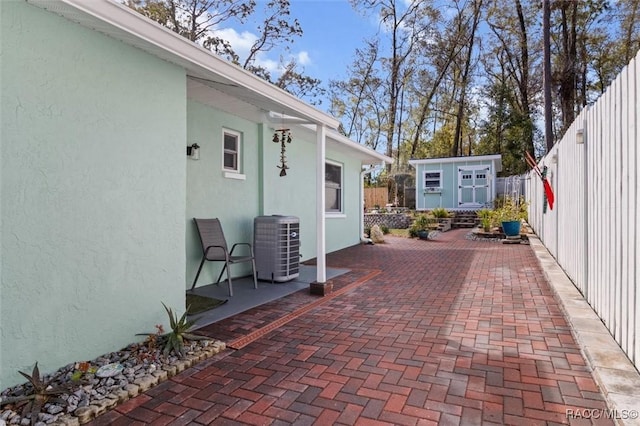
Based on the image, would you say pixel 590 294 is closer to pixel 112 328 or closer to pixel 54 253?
pixel 112 328

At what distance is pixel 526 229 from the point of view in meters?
10.6

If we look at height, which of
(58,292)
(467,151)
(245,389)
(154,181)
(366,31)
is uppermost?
(366,31)

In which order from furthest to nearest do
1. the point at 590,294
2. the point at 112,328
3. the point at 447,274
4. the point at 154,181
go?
1. the point at 447,274
2. the point at 590,294
3. the point at 154,181
4. the point at 112,328

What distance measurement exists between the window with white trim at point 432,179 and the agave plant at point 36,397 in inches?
664

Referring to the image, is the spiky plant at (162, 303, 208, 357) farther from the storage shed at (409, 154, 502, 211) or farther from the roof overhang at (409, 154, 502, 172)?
the roof overhang at (409, 154, 502, 172)

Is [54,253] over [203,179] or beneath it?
beneath

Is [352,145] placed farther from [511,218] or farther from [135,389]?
[135,389]

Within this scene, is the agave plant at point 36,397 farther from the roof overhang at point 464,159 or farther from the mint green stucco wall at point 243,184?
the roof overhang at point 464,159

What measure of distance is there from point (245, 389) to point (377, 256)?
6.11m

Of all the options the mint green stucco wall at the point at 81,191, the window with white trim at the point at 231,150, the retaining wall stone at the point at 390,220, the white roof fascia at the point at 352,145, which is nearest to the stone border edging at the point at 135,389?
the mint green stucco wall at the point at 81,191

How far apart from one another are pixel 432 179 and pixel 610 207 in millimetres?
15107

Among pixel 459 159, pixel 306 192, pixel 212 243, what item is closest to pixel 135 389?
pixel 212 243

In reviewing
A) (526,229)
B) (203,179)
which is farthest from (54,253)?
(526,229)

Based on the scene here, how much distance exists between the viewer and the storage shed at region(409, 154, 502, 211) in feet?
54.0
